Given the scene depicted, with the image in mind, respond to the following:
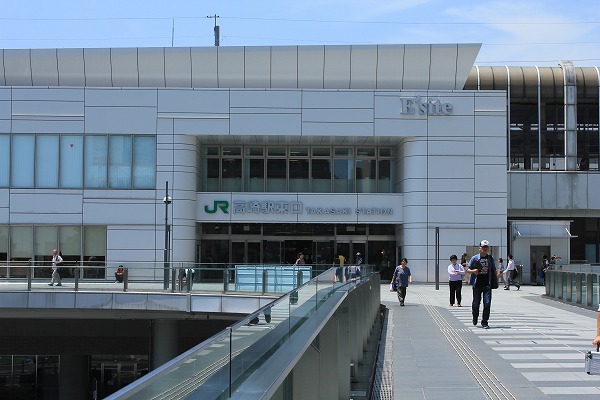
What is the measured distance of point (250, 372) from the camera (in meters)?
4.48

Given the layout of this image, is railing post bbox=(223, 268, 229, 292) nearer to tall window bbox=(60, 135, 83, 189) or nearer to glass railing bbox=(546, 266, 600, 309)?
glass railing bbox=(546, 266, 600, 309)

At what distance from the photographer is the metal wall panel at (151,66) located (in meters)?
44.2

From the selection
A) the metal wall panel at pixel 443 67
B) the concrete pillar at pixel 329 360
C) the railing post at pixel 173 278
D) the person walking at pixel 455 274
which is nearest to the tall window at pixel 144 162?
the metal wall panel at pixel 443 67

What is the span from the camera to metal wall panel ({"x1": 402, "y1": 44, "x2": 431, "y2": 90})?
1735 inches

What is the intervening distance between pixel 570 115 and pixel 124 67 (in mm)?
26398

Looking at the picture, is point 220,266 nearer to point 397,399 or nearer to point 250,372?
point 397,399

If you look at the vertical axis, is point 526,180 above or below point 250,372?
above

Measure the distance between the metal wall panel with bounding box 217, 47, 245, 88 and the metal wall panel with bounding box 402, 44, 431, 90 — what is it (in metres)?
8.53

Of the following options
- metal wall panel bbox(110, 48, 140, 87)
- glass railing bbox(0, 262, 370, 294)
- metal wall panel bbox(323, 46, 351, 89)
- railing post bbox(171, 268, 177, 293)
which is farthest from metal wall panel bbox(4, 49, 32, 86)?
railing post bbox(171, 268, 177, 293)

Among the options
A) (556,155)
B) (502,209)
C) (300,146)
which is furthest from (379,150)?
(556,155)

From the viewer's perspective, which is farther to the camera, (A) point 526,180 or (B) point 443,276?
(A) point 526,180

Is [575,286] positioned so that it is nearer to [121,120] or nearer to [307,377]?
[307,377]

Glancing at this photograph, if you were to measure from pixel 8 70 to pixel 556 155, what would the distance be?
31960mm

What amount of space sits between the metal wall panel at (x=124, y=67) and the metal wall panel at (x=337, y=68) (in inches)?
390
